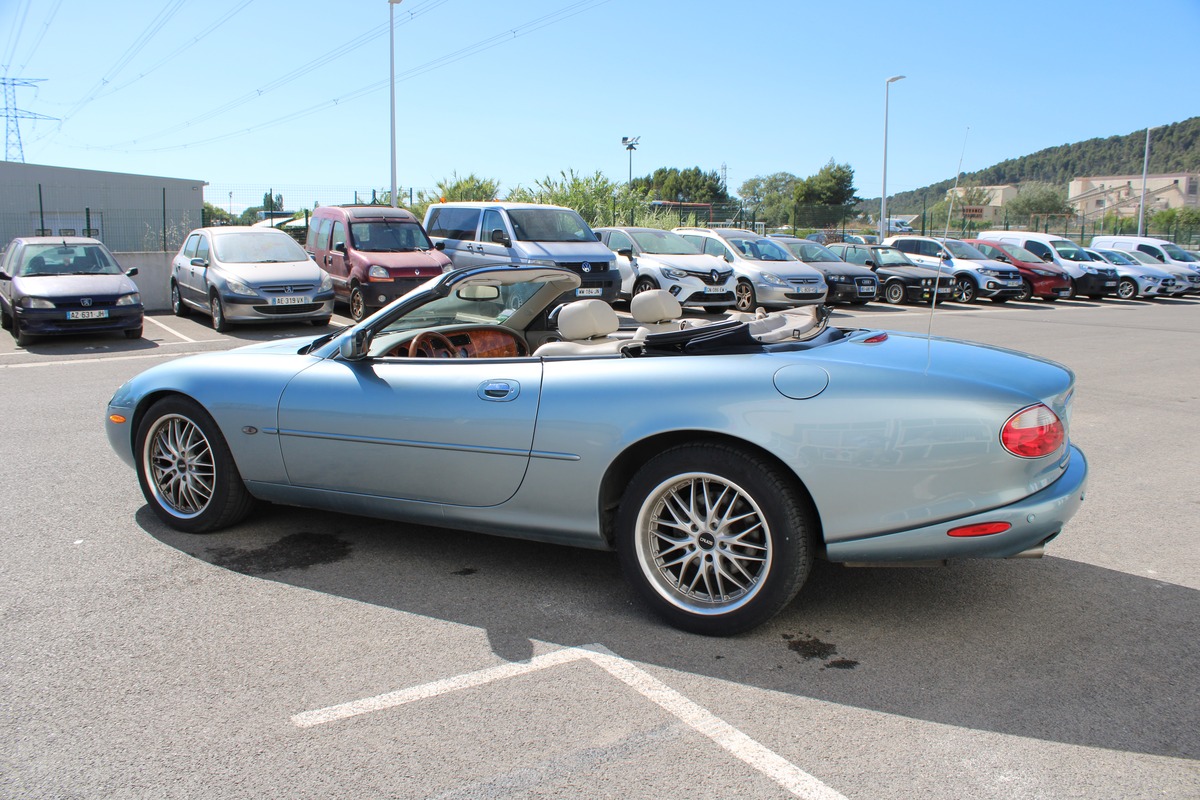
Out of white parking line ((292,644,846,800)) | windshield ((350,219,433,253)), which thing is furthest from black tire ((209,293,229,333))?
white parking line ((292,644,846,800))

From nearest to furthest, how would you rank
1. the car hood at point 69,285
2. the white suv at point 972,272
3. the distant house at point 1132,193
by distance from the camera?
the car hood at point 69,285, the white suv at point 972,272, the distant house at point 1132,193

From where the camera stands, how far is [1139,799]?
259cm

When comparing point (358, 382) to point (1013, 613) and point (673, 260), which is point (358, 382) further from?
point (673, 260)

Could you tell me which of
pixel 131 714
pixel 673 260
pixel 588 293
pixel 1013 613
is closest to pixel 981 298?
pixel 673 260

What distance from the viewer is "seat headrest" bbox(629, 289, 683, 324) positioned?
448 centimetres

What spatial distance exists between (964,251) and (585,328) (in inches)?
945

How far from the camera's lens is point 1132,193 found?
10950 centimetres

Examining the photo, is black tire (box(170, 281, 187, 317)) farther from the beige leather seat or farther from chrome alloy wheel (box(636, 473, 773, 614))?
chrome alloy wheel (box(636, 473, 773, 614))

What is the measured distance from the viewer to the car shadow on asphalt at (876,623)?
3.13 metres

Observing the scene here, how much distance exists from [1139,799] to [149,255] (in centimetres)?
1933

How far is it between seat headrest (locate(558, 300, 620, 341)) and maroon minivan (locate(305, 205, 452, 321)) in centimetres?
1111

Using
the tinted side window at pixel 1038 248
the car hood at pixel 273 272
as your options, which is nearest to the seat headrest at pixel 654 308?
the car hood at pixel 273 272

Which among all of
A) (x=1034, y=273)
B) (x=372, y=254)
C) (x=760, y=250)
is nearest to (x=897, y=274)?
(x=760, y=250)

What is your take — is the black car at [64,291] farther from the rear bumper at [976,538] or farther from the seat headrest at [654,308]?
the rear bumper at [976,538]
